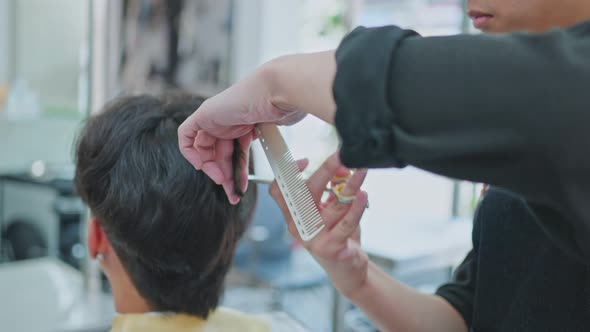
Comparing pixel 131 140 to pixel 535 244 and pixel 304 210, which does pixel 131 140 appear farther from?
pixel 535 244

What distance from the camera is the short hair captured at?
3.08ft

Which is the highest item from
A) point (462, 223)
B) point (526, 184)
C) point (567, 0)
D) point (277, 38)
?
point (567, 0)

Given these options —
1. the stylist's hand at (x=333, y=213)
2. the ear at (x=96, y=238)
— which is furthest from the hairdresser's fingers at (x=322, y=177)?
the ear at (x=96, y=238)

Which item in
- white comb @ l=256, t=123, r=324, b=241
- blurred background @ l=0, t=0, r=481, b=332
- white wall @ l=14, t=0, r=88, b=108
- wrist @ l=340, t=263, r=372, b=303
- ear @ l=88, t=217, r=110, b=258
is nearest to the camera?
white comb @ l=256, t=123, r=324, b=241

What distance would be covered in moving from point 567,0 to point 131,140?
65cm

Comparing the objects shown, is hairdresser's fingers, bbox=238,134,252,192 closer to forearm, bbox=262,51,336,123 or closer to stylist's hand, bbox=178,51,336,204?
stylist's hand, bbox=178,51,336,204

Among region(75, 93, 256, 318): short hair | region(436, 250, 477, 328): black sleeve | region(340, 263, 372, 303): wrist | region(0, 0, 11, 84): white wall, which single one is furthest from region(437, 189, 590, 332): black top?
region(0, 0, 11, 84): white wall

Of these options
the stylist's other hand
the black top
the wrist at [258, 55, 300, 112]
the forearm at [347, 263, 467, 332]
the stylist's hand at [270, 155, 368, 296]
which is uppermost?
the wrist at [258, 55, 300, 112]

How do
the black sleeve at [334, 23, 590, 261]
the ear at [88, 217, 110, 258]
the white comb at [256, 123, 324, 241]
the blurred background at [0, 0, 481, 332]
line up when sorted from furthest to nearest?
the blurred background at [0, 0, 481, 332], the ear at [88, 217, 110, 258], the white comb at [256, 123, 324, 241], the black sleeve at [334, 23, 590, 261]

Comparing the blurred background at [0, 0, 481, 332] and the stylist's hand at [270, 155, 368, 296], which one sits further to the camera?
the blurred background at [0, 0, 481, 332]

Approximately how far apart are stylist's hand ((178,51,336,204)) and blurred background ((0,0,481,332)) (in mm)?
1124

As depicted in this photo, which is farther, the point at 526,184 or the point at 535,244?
the point at 535,244

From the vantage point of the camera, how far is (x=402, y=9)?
451cm

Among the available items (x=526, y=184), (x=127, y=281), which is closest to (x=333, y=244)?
(x=526, y=184)
